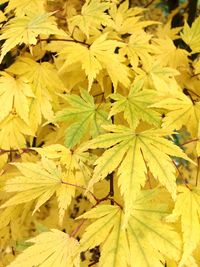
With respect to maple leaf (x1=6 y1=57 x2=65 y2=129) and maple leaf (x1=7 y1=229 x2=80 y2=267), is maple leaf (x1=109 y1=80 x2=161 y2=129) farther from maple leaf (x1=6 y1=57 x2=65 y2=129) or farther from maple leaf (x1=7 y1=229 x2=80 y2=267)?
maple leaf (x1=7 y1=229 x2=80 y2=267)

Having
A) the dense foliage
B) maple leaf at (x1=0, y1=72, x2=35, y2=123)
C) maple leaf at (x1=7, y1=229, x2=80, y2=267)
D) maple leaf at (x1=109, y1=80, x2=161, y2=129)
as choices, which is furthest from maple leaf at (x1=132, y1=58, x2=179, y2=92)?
maple leaf at (x1=7, y1=229, x2=80, y2=267)

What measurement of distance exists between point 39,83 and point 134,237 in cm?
67

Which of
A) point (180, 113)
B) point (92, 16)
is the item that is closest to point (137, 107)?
point (180, 113)

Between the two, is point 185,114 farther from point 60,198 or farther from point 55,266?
point 55,266

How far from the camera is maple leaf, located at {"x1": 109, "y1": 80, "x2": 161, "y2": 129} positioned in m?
1.18

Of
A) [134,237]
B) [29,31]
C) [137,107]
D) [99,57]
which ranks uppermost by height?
[29,31]

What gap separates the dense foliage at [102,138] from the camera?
0.96m

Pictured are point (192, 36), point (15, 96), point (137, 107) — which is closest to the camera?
point (137, 107)

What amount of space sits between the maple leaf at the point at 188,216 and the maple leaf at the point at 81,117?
1.09 ft

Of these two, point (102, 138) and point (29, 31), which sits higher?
point (29, 31)

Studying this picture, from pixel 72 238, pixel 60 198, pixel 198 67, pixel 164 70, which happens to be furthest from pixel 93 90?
pixel 72 238

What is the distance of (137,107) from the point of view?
1205 millimetres

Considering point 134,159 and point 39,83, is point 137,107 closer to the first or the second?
point 134,159

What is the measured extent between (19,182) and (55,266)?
246mm
